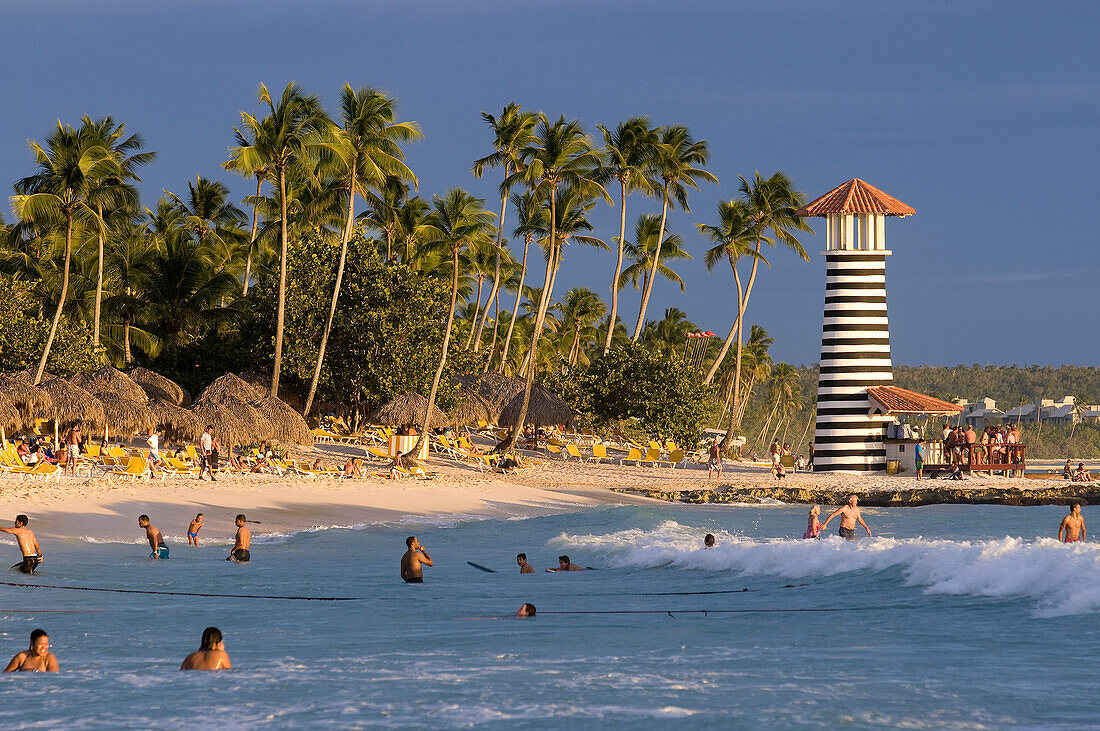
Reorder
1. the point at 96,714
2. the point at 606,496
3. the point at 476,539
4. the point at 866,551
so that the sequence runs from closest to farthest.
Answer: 1. the point at 96,714
2. the point at 866,551
3. the point at 476,539
4. the point at 606,496

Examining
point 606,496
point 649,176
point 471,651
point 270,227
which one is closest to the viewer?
point 471,651

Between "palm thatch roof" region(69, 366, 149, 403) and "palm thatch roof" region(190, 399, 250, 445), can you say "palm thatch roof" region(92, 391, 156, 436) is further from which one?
"palm thatch roof" region(190, 399, 250, 445)

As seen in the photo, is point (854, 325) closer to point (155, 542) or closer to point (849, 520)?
point (849, 520)

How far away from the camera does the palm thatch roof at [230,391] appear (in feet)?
111

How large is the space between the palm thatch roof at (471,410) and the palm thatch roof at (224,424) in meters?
10.7

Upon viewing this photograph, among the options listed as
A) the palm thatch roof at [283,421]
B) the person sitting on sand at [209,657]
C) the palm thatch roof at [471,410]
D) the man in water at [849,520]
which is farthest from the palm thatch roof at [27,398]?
the person sitting on sand at [209,657]

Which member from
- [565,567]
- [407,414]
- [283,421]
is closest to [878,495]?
[407,414]

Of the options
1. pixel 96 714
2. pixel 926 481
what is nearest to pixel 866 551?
pixel 96 714

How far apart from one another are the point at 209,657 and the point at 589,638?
155 inches

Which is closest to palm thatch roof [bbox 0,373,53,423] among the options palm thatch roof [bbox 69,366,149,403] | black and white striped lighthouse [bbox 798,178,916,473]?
palm thatch roof [bbox 69,366,149,403]

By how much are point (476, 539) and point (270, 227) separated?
25.7 m

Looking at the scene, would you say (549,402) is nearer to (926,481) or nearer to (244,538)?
(926,481)

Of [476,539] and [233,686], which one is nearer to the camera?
[233,686]

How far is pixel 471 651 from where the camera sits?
38.2ft
